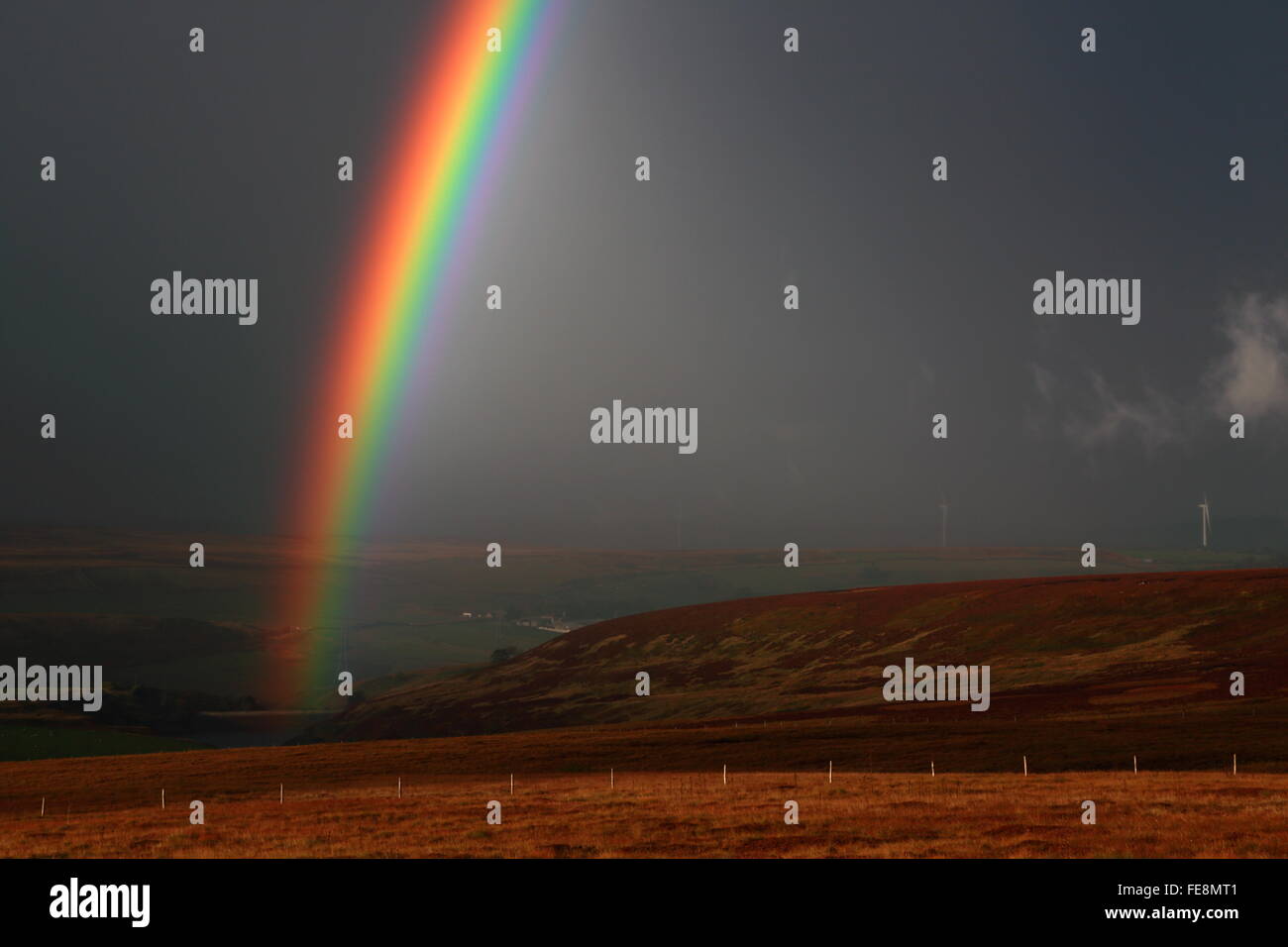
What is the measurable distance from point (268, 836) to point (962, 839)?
83.4ft

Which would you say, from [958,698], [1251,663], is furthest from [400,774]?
[1251,663]

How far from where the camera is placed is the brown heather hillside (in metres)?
77.7

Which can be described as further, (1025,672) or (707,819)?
(1025,672)

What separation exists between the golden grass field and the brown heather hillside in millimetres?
15821

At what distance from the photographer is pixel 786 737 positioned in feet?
263

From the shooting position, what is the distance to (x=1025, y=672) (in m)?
130

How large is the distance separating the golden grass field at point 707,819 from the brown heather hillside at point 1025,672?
51.9 ft

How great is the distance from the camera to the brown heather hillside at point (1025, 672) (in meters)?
77.7

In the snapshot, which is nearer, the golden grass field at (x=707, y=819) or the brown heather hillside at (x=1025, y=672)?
the golden grass field at (x=707, y=819)

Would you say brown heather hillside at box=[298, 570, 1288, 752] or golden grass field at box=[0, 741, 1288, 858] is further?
brown heather hillside at box=[298, 570, 1288, 752]

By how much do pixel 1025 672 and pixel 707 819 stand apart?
100512 millimetres

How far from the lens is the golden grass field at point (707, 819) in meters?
33.1
